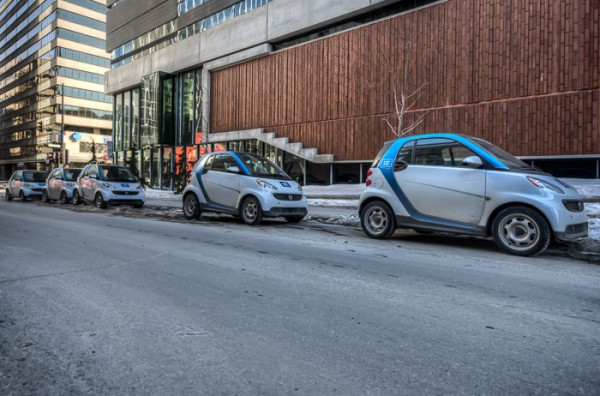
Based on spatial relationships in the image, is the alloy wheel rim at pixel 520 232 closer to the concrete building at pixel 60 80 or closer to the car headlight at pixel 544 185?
the car headlight at pixel 544 185

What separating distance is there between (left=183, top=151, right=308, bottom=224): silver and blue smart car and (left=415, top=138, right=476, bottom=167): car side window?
3.39 metres

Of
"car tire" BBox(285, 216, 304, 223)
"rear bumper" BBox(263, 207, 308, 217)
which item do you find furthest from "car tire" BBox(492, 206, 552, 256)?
"car tire" BBox(285, 216, 304, 223)

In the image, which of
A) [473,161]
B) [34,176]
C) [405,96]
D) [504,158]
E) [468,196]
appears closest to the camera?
[473,161]

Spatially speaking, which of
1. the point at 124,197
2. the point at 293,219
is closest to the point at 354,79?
the point at 124,197

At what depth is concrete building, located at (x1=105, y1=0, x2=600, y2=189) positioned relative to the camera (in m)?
16.2

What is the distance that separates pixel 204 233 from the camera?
8055 millimetres

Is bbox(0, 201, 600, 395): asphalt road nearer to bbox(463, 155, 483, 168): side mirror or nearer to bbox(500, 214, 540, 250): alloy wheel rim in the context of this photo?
bbox(500, 214, 540, 250): alloy wheel rim

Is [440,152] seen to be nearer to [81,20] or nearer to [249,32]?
[249,32]

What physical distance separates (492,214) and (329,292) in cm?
341

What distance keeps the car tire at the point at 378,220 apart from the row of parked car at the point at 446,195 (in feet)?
0.06

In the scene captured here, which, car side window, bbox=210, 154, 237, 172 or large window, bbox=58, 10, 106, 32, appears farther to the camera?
large window, bbox=58, 10, 106, 32

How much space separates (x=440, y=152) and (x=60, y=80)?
229 ft

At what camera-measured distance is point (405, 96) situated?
20047 mm

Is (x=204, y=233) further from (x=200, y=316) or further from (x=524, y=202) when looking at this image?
(x=524, y=202)
